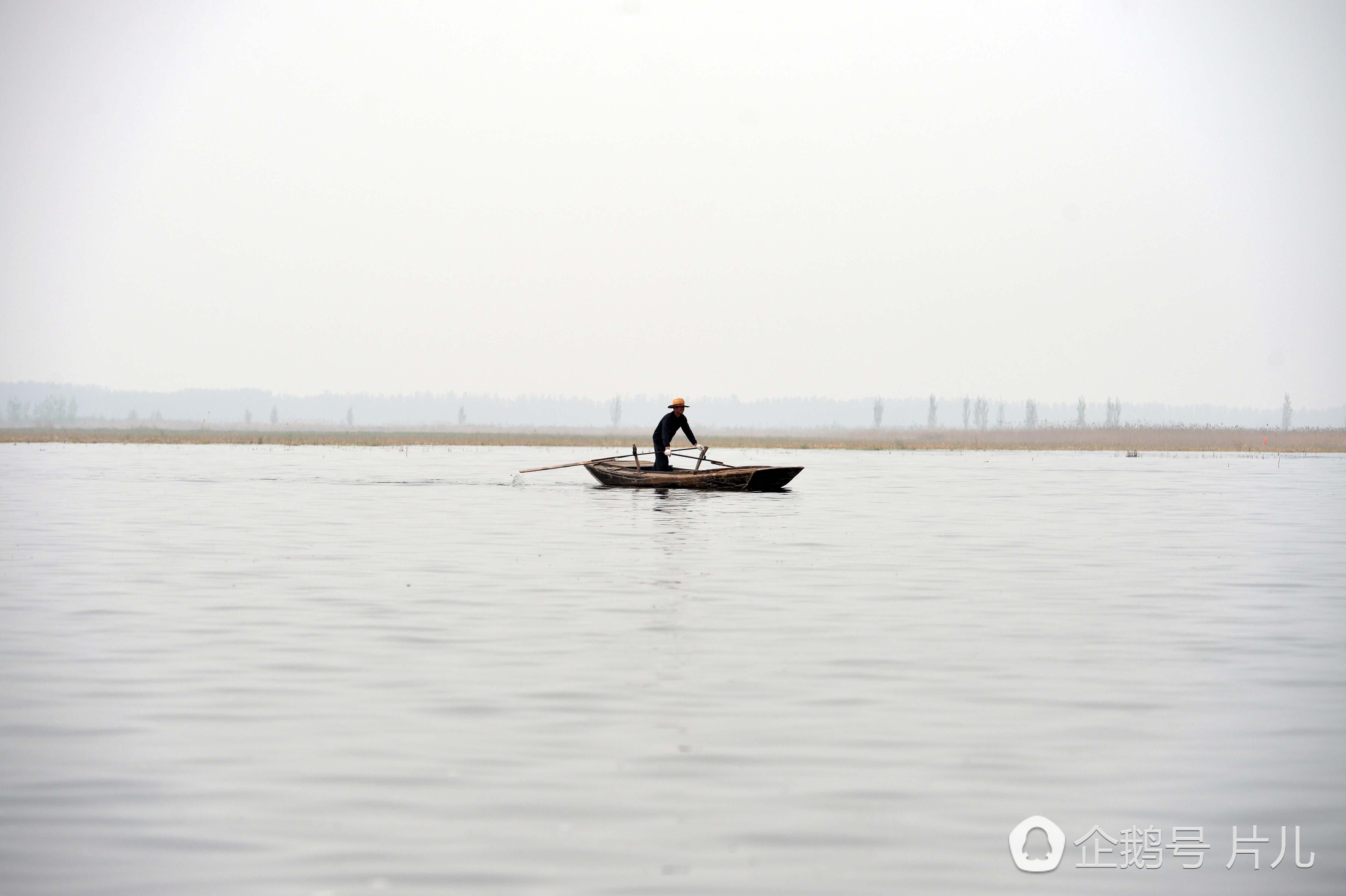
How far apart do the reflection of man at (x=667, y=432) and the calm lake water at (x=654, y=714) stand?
10168mm

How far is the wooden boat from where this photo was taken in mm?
38500

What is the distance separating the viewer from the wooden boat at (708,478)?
1516 inches

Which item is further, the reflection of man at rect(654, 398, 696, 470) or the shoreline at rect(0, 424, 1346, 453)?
the shoreline at rect(0, 424, 1346, 453)

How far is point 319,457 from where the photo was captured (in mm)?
73000

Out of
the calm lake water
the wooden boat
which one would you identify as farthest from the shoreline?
the calm lake water

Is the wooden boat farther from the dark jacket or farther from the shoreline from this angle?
the shoreline

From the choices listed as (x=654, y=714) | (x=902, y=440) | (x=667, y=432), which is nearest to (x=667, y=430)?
(x=667, y=432)

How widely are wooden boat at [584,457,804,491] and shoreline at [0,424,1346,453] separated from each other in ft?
188

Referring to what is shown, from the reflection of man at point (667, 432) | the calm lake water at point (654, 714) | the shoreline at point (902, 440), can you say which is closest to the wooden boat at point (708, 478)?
the reflection of man at point (667, 432)

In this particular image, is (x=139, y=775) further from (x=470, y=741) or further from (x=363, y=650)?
(x=363, y=650)

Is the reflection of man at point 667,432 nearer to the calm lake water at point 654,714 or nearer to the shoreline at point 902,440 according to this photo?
the calm lake water at point 654,714

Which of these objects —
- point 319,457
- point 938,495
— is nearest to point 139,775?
point 938,495

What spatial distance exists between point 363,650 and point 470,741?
4.00 metres

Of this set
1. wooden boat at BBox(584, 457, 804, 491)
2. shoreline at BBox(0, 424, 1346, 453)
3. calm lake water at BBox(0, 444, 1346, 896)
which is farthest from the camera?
shoreline at BBox(0, 424, 1346, 453)
